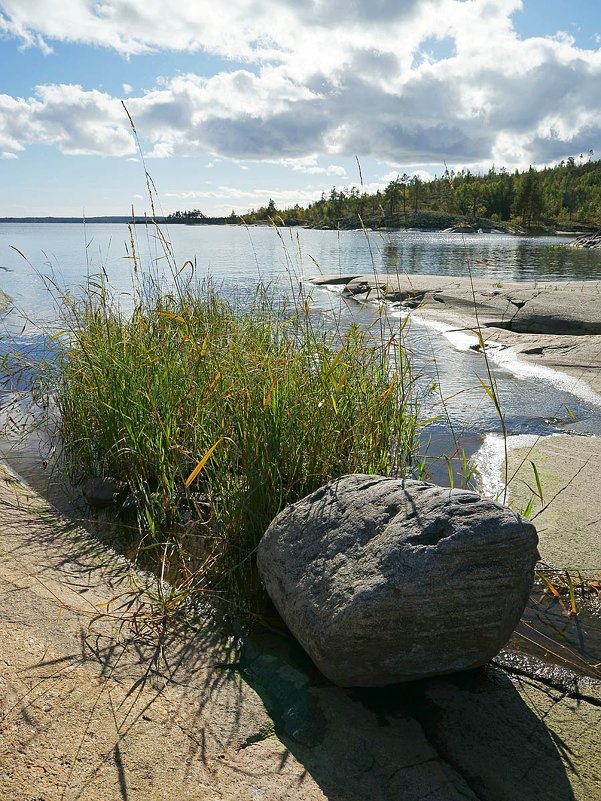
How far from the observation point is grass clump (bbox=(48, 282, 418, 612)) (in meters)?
2.98

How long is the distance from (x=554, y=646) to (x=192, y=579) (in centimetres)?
151

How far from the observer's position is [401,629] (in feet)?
7.11

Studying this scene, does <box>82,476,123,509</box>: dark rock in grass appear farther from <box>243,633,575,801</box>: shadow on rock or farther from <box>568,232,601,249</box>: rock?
<box>568,232,601,249</box>: rock

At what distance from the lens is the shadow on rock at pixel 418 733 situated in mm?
1913

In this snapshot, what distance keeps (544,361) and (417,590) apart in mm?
6295

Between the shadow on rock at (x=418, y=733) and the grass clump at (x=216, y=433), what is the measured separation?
1.82 feet

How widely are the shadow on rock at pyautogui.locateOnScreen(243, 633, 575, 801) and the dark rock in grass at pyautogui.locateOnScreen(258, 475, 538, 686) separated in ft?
0.34

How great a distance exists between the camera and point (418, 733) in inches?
83.7

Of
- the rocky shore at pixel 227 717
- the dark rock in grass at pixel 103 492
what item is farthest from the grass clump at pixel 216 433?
the rocky shore at pixel 227 717

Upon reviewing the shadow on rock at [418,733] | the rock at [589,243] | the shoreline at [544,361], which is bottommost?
the shadow on rock at [418,733]

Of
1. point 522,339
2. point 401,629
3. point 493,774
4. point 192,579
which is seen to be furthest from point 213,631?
point 522,339

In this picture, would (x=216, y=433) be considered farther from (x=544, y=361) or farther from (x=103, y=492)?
(x=544, y=361)

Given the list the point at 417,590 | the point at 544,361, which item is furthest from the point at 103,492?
the point at 544,361

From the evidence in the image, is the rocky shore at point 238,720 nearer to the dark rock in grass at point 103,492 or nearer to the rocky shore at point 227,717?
the rocky shore at point 227,717
